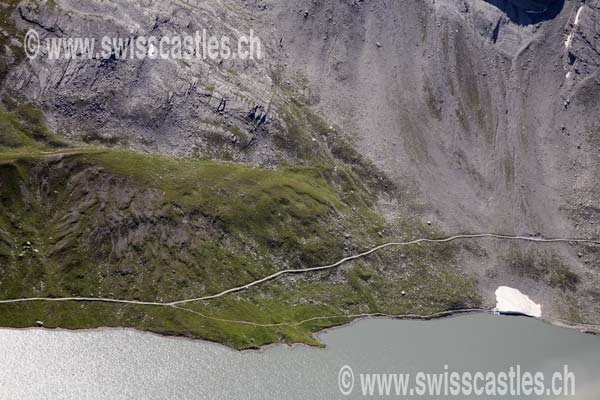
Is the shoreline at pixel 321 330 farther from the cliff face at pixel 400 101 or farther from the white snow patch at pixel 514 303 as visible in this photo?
the cliff face at pixel 400 101

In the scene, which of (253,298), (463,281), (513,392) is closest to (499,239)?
(463,281)

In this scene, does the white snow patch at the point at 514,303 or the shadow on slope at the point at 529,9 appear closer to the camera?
the white snow patch at the point at 514,303

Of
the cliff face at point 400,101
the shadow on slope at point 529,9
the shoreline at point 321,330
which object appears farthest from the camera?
the shadow on slope at point 529,9

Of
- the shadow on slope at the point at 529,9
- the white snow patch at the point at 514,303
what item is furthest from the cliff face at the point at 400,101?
the white snow patch at the point at 514,303

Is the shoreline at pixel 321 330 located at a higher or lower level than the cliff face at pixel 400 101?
lower

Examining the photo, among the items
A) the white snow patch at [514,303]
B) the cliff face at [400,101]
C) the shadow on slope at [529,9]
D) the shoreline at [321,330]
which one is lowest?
the shoreline at [321,330]

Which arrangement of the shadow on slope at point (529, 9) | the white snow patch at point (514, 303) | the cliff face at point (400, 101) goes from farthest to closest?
the shadow on slope at point (529, 9), the cliff face at point (400, 101), the white snow patch at point (514, 303)
